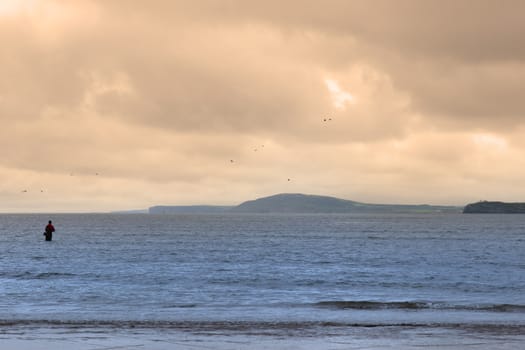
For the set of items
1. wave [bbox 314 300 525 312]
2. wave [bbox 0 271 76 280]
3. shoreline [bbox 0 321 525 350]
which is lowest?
wave [bbox 314 300 525 312]

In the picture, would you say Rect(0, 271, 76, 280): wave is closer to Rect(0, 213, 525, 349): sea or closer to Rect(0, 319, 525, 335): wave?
Rect(0, 213, 525, 349): sea

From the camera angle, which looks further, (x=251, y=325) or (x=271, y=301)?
(x=271, y=301)

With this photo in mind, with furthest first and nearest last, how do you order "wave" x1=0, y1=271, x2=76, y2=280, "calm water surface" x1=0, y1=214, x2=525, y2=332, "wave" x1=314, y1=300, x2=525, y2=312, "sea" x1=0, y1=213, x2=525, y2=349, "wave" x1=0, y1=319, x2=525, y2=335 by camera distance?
"wave" x1=0, y1=271, x2=76, y2=280 < "wave" x1=314, y1=300, x2=525, y2=312 < "calm water surface" x1=0, y1=214, x2=525, y2=332 < "wave" x1=0, y1=319, x2=525, y2=335 < "sea" x1=0, y1=213, x2=525, y2=349

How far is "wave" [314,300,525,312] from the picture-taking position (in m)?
30.6

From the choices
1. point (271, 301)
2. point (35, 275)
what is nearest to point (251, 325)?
point (271, 301)

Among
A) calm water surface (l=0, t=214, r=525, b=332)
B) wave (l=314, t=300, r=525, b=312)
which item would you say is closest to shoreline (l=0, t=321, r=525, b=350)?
calm water surface (l=0, t=214, r=525, b=332)

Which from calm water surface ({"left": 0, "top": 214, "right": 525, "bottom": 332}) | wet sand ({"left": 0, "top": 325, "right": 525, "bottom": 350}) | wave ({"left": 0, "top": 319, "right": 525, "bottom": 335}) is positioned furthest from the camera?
calm water surface ({"left": 0, "top": 214, "right": 525, "bottom": 332})

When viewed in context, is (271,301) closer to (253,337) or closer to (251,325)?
(251,325)

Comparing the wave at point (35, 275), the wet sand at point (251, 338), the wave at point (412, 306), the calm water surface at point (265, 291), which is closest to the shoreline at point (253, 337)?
the wet sand at point (251, 338)

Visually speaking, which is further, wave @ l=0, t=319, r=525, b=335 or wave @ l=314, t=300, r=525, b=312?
wave @ l=314, t=300, r=525, b=312

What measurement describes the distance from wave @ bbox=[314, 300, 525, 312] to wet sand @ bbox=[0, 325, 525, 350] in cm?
795

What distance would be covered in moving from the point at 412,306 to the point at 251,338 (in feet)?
45.1

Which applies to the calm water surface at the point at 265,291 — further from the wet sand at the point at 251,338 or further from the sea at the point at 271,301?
the wet sand at the point at 251,338

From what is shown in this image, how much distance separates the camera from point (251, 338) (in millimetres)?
20125
